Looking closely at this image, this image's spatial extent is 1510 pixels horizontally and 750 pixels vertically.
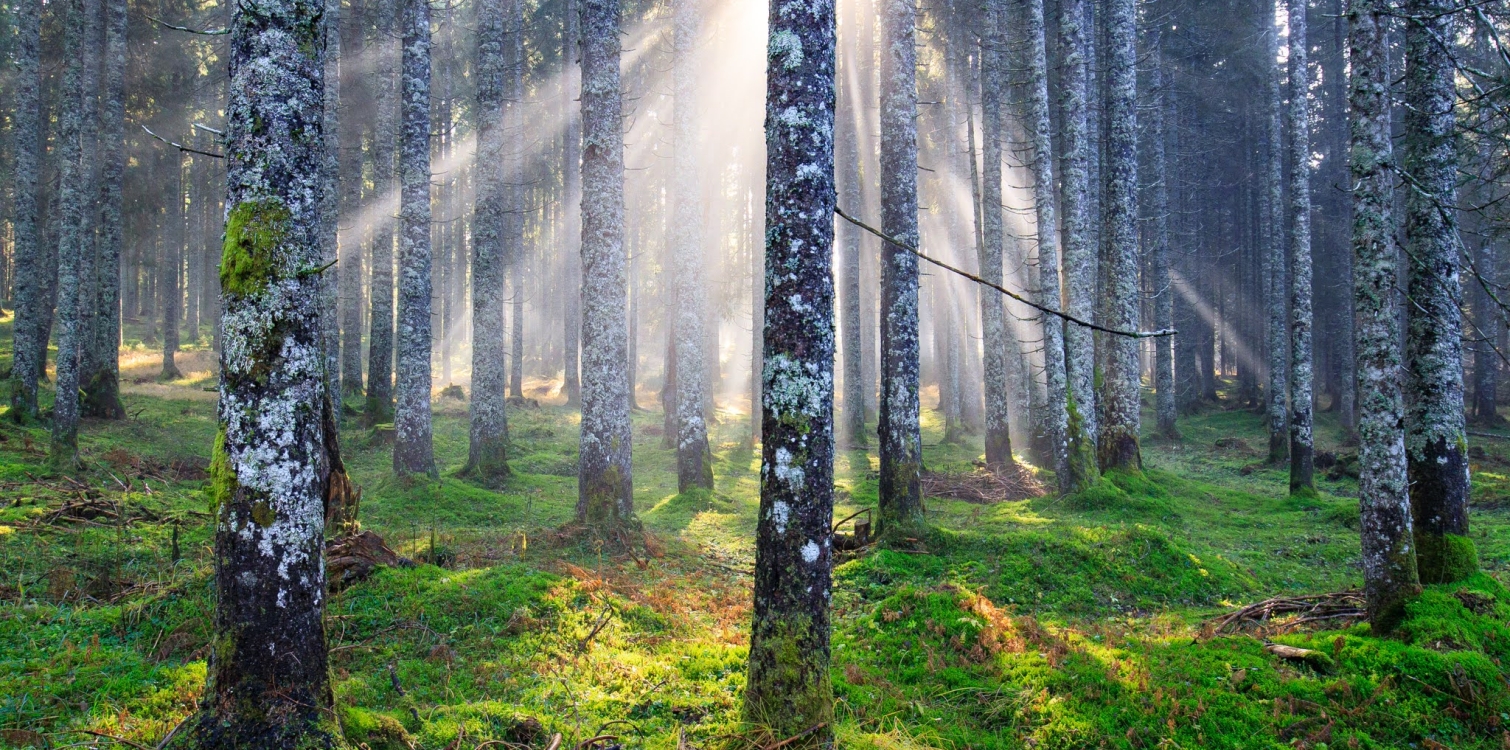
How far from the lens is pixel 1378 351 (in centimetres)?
624

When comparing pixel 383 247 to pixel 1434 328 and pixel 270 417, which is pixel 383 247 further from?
pixel 1434 328

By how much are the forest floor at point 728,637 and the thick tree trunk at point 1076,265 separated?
1.55m

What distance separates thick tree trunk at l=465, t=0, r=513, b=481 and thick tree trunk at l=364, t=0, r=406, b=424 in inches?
170

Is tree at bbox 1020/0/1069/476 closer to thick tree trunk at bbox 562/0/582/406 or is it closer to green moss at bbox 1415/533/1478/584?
green moss at bbox 1415/533/1478/584

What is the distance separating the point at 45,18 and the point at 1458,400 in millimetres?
31760

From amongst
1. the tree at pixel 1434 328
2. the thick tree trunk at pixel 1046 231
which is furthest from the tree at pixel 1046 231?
the tree at pixel 1434 328

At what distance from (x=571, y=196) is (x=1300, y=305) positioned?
1041 inches

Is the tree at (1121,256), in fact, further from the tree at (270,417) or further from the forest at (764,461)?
the tree at (270,417)

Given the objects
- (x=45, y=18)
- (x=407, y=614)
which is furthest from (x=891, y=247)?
(x=45, y=18)

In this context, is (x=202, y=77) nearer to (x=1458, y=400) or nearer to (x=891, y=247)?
(x=891, y=247)

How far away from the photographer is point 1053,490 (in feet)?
48.6

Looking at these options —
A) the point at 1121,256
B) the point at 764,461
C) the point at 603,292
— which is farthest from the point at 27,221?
the point at 1121,256

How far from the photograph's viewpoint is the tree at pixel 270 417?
3990 mm

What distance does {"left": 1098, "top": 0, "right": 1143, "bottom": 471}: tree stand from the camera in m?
14.8
